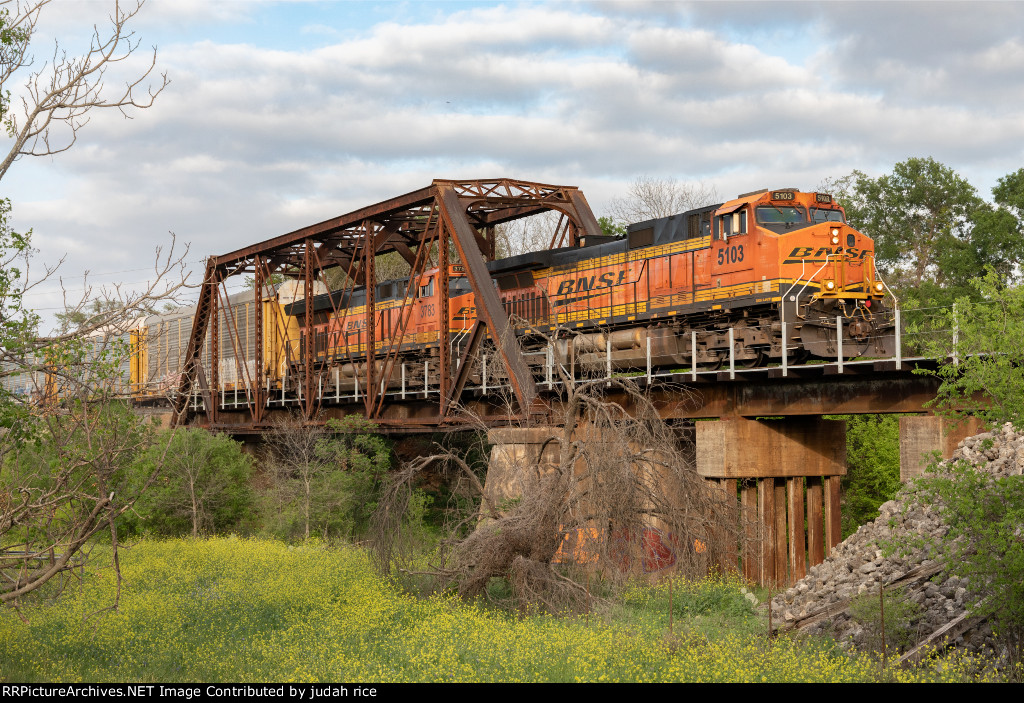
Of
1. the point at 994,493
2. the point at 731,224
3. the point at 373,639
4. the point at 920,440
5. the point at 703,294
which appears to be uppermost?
the point at 731,224

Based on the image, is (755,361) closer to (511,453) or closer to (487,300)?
(511,453)

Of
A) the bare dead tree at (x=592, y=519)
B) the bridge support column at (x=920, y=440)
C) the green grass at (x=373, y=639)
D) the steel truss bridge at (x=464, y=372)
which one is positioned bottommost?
the green grass at (x=373, y=639)

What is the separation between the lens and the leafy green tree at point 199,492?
28.6 metres

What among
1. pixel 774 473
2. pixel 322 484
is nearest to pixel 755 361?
pixel 774 473

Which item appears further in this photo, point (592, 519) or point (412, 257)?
point (412, 257)

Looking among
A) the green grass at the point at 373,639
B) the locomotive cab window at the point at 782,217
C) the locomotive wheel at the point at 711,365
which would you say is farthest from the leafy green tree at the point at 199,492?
the locomotive cab window at the point at 782,217

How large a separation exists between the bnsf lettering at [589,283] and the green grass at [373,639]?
803 cm

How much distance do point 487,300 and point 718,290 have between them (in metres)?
5.23

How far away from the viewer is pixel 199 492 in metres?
29.2

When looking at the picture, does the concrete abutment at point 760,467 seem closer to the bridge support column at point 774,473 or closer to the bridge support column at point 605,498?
the bridge support column at point 774,473

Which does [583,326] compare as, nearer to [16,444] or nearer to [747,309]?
[747,309]

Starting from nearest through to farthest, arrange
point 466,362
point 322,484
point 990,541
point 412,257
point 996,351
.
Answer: point 990,541, point 996,351, point 466,362, point 322,484, point 412,257

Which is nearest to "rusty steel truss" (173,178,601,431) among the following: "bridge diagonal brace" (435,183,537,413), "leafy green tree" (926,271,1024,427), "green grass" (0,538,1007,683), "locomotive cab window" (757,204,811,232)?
"bridge diagonal brace" (435,183,537,413)
